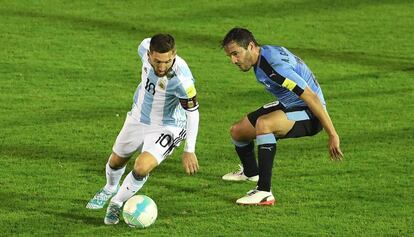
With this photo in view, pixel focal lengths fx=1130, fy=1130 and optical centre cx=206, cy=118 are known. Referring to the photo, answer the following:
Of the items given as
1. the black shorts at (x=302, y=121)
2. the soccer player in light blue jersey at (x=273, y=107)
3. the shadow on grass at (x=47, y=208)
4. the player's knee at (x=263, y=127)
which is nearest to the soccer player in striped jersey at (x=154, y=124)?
the shadow on grass at (x=47, y=208)

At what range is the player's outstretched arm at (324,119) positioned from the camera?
8.91 m

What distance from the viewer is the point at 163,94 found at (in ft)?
29.4

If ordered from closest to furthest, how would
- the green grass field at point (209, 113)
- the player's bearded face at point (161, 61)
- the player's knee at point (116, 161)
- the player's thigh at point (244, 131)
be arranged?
the player's bearded face at point (161, 61)
the green grass field at point (209, 113)
the player's knee at point (116, 161)
the player's thigh at point (244, 131)

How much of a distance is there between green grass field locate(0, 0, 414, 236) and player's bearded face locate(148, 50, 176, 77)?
1206mm

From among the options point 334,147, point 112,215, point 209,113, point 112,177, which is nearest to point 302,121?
point 334,147

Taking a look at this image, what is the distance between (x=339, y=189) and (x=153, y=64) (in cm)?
218

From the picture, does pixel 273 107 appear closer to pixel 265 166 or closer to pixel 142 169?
pixel 265 166

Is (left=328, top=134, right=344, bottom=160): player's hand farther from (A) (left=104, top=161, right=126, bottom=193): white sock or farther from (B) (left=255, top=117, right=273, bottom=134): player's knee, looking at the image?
(A) (left=104, top=161, right=126, bottom=193): white sock

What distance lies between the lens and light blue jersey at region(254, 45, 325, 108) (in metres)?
9.05

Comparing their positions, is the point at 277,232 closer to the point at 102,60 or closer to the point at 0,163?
the point at 0,163

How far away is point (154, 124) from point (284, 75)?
112cm

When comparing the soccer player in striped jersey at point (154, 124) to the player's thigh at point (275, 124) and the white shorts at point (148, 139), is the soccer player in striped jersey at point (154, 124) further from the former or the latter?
the player's thigh at point (275, 124)

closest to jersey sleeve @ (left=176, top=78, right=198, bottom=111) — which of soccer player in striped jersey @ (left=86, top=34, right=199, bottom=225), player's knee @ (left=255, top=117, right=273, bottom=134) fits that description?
soccer player in striped jersey @ (left=86, top=34, right=199, bottom=225)

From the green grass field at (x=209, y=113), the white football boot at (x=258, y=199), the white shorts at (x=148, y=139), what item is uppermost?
the white shorts at (x=148, y=139)
